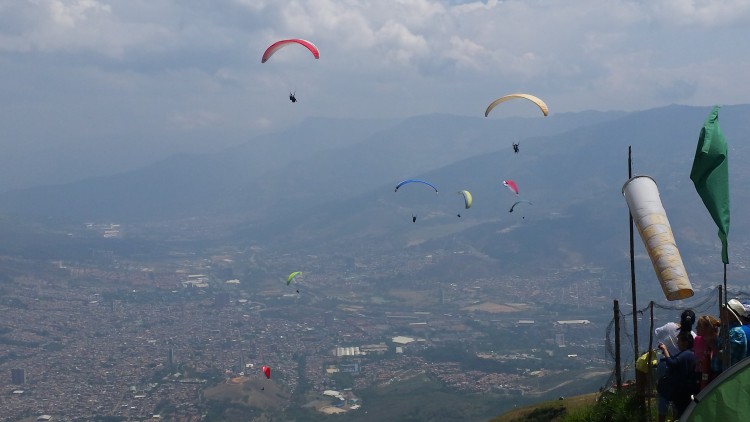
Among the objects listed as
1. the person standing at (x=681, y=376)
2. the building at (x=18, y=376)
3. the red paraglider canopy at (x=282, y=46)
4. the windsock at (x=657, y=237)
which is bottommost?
the building at (x=18, y=376)

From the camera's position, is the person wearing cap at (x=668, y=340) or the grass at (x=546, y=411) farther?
the grass at (x=546, y=411)

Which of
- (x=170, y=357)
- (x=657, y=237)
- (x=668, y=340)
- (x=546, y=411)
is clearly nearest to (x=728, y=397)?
(x=657, y=237)

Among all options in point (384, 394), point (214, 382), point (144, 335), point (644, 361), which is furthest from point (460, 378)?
point (644, 361)

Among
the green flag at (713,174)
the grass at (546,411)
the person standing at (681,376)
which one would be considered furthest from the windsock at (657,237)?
the grass at (546,411)

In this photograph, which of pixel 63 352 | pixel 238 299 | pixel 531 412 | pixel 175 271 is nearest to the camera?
pixel 531 412

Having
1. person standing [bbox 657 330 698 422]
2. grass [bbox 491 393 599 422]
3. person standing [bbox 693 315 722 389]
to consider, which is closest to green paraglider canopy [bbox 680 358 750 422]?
person standing [bbox 693 315 722 389]

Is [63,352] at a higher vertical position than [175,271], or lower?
lower

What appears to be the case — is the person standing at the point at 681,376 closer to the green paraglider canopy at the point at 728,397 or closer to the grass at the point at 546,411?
the green paraglider canopy at the point at 728,397

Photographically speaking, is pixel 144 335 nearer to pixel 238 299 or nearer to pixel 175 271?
pixel 238 299
